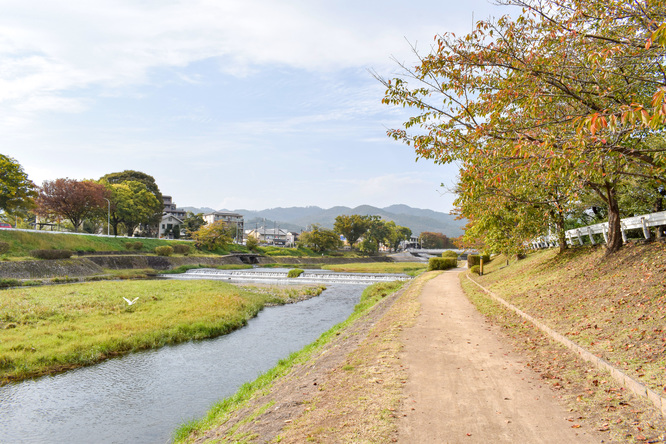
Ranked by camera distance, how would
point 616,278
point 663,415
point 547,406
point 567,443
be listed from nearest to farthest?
point 567,443 → point 663,415 → point 547,406 → point 616,278

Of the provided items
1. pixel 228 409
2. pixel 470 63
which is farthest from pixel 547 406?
pixel 470 63

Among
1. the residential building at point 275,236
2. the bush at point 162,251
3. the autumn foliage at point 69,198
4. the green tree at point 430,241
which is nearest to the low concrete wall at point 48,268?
the bush at point 162,251

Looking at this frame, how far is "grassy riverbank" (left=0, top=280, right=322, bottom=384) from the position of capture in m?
13.0

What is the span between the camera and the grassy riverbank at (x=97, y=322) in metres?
13.0

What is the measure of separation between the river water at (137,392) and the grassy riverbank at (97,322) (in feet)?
2.74

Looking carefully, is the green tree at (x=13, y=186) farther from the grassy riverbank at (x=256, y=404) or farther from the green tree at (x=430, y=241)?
the green tree at (x=430, y=241)

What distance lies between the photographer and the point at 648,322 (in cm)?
815

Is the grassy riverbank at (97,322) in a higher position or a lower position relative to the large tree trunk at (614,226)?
lower

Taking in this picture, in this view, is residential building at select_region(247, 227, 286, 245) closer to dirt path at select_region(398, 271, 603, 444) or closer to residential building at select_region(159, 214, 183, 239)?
residential building at select_region(159, 214, 183, 239)

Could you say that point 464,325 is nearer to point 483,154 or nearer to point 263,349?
point 483,154

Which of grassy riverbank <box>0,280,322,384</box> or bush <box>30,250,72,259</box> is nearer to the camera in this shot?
grassy riverbank <box>0,280,322,384</box>

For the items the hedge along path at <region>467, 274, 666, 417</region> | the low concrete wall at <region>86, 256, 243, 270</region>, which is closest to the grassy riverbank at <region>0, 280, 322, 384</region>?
the hedge along path at <region>467, 274, 666, 417</region>

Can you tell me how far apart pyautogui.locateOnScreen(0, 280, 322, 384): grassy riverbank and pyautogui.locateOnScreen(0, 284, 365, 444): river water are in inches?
32.9

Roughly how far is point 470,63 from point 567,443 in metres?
7.60
